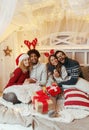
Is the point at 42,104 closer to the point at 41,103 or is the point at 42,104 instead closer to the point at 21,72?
the point at 41,103

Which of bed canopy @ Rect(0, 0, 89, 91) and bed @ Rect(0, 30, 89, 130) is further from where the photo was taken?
bed canopy @ Rect(0, 0, 89, 91)

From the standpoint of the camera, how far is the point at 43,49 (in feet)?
11.0

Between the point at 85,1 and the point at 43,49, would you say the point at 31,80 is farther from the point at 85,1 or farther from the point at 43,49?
the point at 85,1

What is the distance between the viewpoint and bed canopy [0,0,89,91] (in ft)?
8.21

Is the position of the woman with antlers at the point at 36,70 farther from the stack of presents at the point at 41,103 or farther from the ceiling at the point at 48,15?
the stack of presents at the point at 41,103

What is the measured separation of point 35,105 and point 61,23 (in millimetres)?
1569

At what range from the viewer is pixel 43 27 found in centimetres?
317

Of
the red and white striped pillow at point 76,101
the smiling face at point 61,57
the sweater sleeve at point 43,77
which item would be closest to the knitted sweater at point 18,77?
the sweater sleeve at point 43,77

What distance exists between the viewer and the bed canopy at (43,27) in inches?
98.6

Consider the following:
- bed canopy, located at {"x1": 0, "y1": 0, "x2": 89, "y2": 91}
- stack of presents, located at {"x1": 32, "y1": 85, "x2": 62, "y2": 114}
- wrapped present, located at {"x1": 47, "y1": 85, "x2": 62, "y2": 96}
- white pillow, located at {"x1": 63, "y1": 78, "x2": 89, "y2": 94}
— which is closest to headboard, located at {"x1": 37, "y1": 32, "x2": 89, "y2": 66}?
bed canopy, located at {"x1": 0, "y1": 0, "x2": 89, "y2": 91}

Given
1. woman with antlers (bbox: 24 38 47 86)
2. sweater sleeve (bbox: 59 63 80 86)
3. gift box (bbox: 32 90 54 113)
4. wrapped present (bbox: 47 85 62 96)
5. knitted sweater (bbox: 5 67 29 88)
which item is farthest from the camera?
woman with antlers (bbox: 24 38 47 86)

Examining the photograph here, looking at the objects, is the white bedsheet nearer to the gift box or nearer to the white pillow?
the gift box

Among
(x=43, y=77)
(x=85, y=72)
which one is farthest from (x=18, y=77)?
(x=85, y=72)

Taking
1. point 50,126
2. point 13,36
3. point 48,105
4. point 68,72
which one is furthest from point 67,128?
point 13,36
